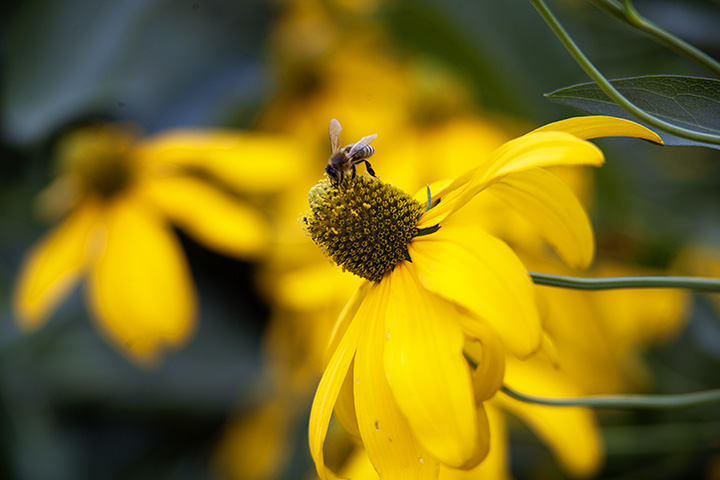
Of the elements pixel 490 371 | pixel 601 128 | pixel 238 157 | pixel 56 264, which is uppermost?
pixel 601 128

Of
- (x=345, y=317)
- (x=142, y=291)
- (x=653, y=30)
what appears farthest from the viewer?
(x=142, y=291)

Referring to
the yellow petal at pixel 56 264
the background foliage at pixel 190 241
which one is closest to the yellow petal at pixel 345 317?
the background foliage at pixel 190 241

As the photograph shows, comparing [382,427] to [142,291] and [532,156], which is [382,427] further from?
[142,291]

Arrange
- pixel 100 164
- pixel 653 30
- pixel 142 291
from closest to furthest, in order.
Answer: pixel 653 30, pixel 142 291, pixel 100 164

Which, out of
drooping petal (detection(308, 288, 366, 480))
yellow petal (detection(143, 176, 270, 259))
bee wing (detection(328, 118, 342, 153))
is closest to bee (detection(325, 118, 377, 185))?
bee wing (detection(328, 118, 342, 153))

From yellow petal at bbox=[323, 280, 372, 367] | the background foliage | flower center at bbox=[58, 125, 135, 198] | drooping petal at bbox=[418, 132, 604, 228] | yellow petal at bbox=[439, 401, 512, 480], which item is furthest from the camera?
flower center at bbox=[58, 125, 135, 198]

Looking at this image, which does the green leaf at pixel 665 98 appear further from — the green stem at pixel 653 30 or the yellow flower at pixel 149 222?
the yellow flower at pixel 149 222

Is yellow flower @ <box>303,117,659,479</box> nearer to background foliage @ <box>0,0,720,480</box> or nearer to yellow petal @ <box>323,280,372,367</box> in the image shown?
yellow petal @ <box>323,280,372,367</box>

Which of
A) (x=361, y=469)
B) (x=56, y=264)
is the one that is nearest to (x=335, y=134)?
(x=361, y=469)

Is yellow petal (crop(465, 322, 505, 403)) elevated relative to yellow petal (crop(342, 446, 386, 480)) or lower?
elevated
